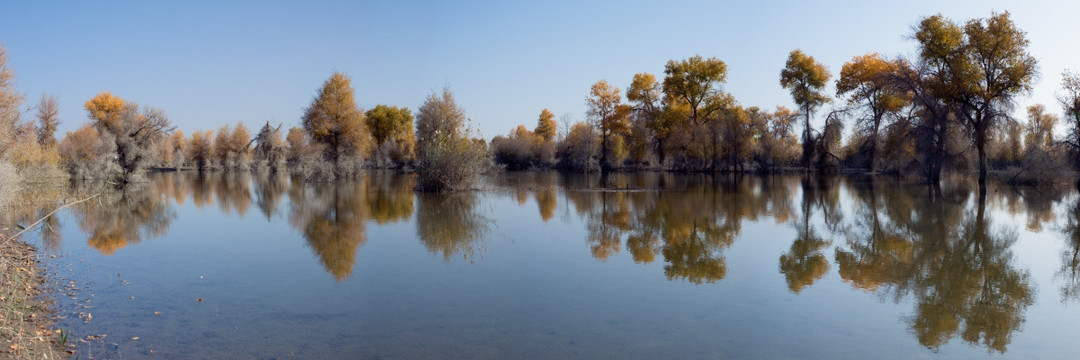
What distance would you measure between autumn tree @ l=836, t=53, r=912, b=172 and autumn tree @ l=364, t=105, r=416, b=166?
37.6 metres

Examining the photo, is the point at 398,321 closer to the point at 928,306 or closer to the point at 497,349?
the point at 497,349

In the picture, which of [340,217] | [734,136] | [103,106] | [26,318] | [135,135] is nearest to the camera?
[26,318]

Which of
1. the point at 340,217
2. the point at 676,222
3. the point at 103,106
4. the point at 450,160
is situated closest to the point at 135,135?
the point at 450,160

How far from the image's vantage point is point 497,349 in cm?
470

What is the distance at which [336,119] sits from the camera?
33.2 metres

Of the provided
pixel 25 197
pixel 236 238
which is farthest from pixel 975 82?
pixel 25 197

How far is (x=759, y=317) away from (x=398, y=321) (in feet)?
10.5

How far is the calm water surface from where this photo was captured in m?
4.89

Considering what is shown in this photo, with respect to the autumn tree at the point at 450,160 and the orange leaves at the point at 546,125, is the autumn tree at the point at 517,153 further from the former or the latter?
the autumn tree at the point at 450,160

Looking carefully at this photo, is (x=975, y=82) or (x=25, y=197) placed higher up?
(x=975, y=82)

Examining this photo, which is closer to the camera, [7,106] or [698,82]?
[7,106]

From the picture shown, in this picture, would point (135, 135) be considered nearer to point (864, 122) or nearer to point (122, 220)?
point (122, 220)

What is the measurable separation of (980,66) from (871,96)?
11071 mm

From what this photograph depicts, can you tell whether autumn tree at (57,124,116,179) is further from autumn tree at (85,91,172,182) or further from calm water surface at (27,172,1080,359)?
calm water surface at (27,172,1080,359)
